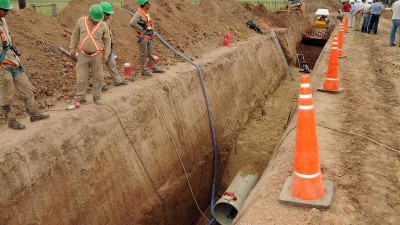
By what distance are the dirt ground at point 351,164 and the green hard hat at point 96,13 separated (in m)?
3.66

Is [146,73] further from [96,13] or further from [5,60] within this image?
[5,60]

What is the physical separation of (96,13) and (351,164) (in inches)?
177

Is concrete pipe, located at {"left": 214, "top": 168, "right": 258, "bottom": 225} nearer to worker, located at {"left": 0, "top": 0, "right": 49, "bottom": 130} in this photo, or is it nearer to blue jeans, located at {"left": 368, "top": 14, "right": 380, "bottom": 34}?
worker, located at {"left": 0, "top": 0, "right": 49, "bottom": 130}

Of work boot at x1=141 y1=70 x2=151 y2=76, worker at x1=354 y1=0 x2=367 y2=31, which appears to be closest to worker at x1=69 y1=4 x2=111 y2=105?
work boot at x1=141 y1=70 x2=151 y2=76

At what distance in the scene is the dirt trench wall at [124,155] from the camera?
15.8 feet

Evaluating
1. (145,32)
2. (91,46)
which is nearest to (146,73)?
(145,32)

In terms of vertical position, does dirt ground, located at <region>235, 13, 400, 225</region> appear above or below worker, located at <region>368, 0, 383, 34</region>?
below

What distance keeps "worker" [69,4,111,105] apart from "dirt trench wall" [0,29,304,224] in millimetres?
416

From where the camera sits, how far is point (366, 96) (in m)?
7.21

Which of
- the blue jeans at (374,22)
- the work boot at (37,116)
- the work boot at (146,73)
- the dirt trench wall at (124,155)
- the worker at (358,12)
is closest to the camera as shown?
the dirt trench wall at (124,155)

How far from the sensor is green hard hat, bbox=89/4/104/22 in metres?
5.75

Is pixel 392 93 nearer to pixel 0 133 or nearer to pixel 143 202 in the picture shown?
pixel 143 202

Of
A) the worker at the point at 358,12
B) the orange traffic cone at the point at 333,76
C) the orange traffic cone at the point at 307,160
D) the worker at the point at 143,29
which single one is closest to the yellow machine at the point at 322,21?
the worker at the point at 358,12

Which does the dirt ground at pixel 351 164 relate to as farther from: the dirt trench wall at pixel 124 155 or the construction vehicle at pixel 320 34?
the construction vehicle at pixel 320 34
